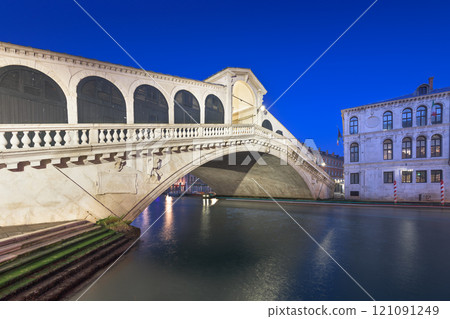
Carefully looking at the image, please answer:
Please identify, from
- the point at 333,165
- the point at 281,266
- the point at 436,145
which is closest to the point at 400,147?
the point at 436,145

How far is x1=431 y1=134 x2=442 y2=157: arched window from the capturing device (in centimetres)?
1978

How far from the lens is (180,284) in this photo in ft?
15.9

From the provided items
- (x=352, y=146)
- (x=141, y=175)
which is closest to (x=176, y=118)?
(x=141, y=175)

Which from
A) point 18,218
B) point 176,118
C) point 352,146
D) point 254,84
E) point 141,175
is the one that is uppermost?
point 254,84

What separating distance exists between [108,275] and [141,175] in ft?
15.8

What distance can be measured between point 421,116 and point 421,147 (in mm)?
3181

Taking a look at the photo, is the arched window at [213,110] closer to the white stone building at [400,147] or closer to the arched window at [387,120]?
the white stone building at [400,147]

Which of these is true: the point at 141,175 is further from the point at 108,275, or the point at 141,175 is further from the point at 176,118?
the point at 176,118

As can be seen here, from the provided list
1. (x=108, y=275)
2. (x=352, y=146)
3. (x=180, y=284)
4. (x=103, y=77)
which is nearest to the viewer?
(x=180, y=284)

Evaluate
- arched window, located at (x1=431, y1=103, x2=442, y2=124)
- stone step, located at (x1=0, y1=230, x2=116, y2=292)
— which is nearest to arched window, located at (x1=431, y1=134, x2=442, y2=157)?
arched window, located at (x1=431, y1=103, x2=442, y2=124)

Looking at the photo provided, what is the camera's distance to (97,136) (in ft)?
26.2

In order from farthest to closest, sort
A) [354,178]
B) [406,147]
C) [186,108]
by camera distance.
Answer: [354,178]
[406,147]
[186,108]

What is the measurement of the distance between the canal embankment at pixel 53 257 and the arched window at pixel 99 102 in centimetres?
657

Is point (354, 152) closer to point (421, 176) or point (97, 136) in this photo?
point (421, 176)
